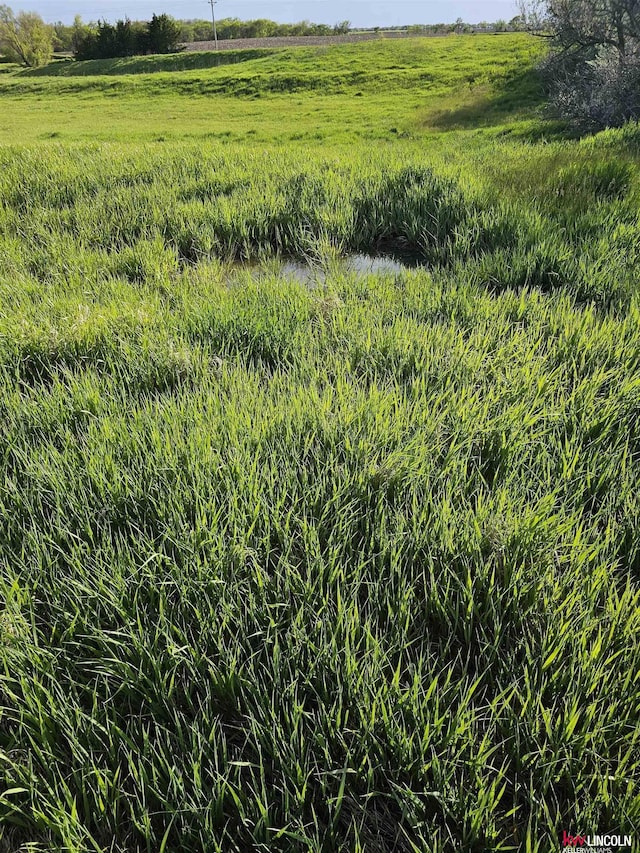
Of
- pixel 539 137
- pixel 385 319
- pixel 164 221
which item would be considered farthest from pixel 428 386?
pixel 539 137

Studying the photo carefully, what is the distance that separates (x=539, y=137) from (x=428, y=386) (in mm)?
9710

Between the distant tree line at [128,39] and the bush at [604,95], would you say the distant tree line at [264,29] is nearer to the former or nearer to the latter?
the distant tree line at [128,39]

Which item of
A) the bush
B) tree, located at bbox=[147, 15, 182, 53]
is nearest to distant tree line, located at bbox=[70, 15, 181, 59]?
tree, located at bbox=[147, 15, 182, 53]

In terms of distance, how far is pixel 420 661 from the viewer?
1.21 meters

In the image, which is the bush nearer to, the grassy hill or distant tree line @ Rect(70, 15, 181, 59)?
the grassy hill

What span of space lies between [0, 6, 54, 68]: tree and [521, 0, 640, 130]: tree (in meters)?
46.2

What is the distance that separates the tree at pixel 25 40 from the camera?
43.3 meters

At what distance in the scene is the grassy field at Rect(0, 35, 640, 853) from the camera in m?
1.07

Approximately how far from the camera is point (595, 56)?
1212cm

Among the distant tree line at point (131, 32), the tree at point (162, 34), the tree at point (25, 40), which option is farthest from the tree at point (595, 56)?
the tree at point (25, 40)

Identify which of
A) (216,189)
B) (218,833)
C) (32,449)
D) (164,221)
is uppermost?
(216,189)

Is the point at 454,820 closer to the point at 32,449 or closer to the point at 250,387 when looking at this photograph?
the point at 250,387

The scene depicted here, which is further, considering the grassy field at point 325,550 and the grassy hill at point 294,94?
the grassy hill at point 294,94

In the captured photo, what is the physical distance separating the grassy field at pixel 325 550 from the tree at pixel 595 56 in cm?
740
